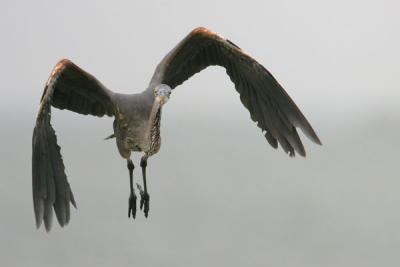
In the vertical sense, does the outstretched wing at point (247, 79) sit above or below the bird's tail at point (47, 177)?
above

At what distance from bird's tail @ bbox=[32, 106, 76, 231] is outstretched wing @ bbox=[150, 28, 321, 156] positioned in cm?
205

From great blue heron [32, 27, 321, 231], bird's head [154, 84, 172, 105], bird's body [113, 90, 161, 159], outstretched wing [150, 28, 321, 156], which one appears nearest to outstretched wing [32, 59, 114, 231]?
great blue heron [32, 27, 321, 231]

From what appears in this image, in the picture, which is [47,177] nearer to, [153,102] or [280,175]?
[153,102]

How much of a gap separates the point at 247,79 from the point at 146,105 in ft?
5.73

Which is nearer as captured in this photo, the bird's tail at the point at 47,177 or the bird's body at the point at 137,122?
the bird's tail at the point at 47,177

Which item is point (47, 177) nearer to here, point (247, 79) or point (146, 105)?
point (146, 105)

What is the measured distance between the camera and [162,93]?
2075cm

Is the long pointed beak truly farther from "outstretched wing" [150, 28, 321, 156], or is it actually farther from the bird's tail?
the bird's tail

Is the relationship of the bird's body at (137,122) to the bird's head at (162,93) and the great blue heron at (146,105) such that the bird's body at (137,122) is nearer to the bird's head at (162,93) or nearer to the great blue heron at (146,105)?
the great blue heron at (146,105)

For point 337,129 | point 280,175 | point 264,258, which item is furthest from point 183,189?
point 337,129

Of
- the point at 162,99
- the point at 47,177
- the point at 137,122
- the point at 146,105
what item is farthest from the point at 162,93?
the point at 47,177

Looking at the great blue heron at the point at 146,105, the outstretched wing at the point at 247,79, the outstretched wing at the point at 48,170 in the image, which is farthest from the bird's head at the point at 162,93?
the outstretched wing at the point at 48,170

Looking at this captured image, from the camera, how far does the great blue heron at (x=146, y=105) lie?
20297mm

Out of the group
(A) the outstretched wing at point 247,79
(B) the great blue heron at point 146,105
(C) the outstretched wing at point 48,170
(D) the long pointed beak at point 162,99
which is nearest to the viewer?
(C) the outstretched wing at point 48,170
